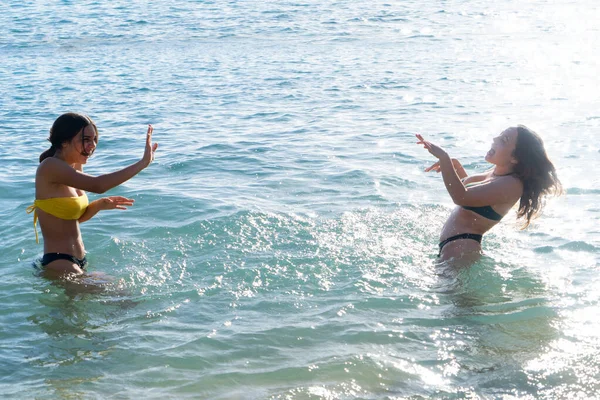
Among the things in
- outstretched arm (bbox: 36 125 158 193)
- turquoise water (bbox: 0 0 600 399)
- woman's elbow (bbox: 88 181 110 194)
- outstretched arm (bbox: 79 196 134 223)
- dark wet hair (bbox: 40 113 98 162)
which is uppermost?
dark wet hair (bbox: 40 113 98 162)

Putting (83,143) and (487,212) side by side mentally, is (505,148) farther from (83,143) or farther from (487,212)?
(83,143)

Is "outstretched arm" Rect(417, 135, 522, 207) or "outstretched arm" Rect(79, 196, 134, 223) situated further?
"outstretched arm" Rect(417, 135, 522, 207)

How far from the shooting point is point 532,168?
692 cm

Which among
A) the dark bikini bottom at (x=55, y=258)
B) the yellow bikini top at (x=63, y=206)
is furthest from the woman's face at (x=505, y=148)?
the dark bikini bottom at (x=55, y=258)

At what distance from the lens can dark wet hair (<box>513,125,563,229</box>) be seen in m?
6.91

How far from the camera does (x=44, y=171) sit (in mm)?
6613

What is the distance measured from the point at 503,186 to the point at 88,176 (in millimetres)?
3628

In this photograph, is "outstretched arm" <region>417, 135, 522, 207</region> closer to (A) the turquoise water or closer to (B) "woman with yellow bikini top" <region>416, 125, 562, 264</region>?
(B) "woman with yellow bikini top" <region>416, 125, 562, 264</region>

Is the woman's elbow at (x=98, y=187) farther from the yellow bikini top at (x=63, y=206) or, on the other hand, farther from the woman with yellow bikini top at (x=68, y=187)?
the yellow bikini top at (x=63, y=206)

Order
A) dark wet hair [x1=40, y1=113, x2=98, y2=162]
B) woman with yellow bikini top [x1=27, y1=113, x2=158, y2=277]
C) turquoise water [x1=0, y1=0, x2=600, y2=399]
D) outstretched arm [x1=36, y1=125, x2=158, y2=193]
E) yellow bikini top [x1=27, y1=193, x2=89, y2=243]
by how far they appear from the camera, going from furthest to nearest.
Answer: yellow bikini top [x1=27, y1=193, x2=89, y2=243] → dark wet hair [x1=40, y1=113, x2=98, y2=162] → woman with yellow bikini top [x1=27, y1=113, x2=158, y2=277] → outstretched arm [x1=36, y1=125, x2=158, y2=193] → turquoise water [x1=0, y1=0, x2=600, y2=399]

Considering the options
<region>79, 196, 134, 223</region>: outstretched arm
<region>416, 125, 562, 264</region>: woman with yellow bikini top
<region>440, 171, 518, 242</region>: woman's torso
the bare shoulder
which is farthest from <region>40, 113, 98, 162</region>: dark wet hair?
the bare shoulder

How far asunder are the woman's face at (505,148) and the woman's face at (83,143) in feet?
11.6

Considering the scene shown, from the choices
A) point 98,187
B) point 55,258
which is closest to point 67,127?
point 98,187

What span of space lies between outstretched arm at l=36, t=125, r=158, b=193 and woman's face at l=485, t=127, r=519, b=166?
305cm
